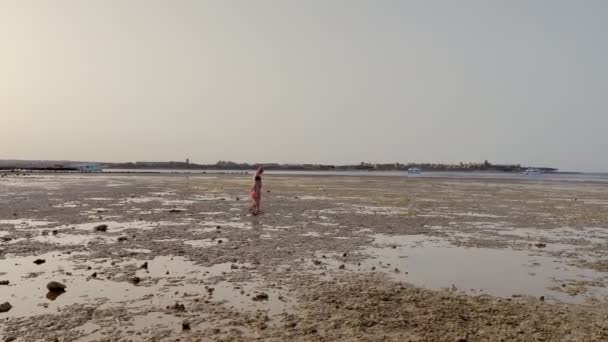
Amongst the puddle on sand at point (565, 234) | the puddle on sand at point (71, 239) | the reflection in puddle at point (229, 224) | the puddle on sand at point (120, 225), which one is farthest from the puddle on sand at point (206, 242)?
the puddle on sand at point (565, 234)

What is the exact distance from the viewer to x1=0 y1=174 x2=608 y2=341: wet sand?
813 centimetres

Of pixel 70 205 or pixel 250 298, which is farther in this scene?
pixel 70 205

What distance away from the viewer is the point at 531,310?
9.35m

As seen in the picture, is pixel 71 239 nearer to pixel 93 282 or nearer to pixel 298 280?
pixel 93 282

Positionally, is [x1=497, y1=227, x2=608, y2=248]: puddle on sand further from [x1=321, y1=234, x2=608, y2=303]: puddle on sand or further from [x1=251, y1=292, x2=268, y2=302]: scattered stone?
[x1=251, y1=292, x2=268, y2=302]: scattered stone

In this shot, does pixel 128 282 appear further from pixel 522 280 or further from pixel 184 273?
pixel 522 280

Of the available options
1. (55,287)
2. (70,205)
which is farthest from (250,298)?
(70,205)

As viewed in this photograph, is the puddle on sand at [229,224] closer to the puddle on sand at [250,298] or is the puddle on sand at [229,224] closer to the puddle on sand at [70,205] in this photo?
the puddle on sand at [250,298]

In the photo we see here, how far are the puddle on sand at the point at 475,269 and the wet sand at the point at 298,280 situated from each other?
58 mm

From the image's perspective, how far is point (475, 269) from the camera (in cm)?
1316

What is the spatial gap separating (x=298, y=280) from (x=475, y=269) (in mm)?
5032

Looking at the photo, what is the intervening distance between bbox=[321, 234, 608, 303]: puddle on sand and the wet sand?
6cm

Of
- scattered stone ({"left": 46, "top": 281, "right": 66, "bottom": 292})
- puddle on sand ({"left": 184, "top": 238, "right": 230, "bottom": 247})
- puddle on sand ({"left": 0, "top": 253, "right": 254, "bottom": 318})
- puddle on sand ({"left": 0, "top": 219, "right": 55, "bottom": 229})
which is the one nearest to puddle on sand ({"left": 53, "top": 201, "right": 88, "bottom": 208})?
puddle on sand ({"left": 0, "top": 219, "right": 55, "bottom": 229})

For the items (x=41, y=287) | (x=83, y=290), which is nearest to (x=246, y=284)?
(x=83, y=290)
